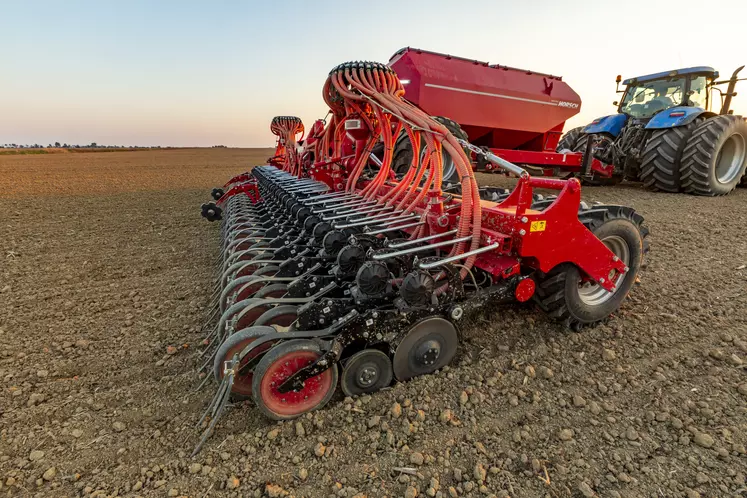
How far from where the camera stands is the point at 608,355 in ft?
7.83

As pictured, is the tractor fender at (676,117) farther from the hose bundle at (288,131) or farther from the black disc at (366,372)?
the black disc at (366,372)

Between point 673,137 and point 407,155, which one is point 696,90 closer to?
point 673,137

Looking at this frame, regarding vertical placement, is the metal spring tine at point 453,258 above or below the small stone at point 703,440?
above

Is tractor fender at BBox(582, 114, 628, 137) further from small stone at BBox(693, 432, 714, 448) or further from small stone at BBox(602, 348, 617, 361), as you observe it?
small stone at BBox(693, 432, 714, 448)

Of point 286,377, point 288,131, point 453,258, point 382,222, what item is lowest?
point 286,377

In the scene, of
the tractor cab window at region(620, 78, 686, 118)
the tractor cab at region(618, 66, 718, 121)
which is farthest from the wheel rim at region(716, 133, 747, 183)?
the tractor cab window at region(620, 78, 686, 118)

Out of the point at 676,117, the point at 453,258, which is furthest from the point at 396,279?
the point at 676,117

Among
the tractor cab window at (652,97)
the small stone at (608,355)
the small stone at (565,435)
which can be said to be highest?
the tractor cab window at (652,97)

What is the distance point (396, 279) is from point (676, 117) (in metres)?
7.43

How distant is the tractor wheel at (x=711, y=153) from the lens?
6633 millimetres

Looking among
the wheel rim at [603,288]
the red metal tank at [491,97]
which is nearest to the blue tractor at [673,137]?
the red metal tank at [491,97]

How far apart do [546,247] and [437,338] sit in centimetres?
86

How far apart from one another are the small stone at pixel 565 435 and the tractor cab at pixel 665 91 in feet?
27.7

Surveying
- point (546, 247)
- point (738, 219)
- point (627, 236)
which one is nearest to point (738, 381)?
point (627, 236)
